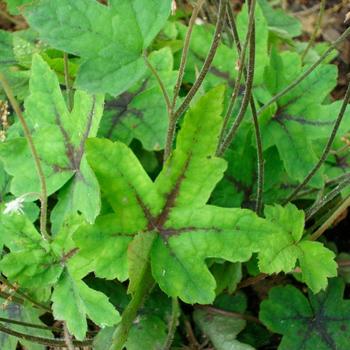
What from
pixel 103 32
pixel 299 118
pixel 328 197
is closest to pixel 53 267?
pixel 103 32

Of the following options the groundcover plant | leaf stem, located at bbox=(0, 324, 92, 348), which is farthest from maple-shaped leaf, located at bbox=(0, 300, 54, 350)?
leaf stem, located at bbox=(0, 324, 92, 348)

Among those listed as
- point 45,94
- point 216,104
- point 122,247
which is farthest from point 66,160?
point 216,104

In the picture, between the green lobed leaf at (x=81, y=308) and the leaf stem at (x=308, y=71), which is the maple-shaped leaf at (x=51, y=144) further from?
the leaf stem at (x=308, y=71)

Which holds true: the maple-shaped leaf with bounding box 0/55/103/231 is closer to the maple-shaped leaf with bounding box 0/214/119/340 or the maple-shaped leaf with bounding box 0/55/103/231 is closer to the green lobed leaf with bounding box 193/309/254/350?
the maple-shaped leaf with bounding box 0/214/119/340

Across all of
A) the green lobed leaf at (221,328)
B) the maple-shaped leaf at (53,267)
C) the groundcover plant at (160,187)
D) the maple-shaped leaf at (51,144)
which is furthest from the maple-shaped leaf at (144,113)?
the green lobed leaf at (221,328)

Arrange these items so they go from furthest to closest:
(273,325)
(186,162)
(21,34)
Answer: (21,34) < (273,325) < (186,162)

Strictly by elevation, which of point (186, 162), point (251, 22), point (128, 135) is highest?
point (251, 22)

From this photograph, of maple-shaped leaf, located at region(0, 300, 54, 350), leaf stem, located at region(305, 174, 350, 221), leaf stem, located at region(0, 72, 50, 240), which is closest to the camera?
leaf stem, located at region(0, 72, 50, 240)

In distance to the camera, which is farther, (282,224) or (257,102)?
(257,102)

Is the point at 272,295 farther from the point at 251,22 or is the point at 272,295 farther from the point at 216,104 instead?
the point at 251,22
